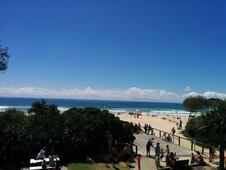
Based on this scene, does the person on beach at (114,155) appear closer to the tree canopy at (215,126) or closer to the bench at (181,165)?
the bench at (181,165)

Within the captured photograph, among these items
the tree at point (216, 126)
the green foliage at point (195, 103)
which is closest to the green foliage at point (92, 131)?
the tree at point (216, 126)

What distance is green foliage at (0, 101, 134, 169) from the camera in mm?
24500

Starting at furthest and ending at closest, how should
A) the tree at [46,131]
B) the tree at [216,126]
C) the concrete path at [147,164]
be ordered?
the tree at [216,126]
the tree at [46,131]
the concrete path at [147,164]

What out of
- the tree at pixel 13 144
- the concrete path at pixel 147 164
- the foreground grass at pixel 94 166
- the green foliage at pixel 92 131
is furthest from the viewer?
the green foliage at pixel 92 131

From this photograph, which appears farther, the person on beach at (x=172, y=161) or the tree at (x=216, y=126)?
the tree at (x=216, y=126)

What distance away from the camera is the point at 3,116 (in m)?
26.4

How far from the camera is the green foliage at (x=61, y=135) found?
2450cm

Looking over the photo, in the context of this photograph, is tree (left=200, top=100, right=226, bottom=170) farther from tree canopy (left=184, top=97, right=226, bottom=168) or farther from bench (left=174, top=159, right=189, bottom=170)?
bench (left=174, top=159, right=189, bottom=170)

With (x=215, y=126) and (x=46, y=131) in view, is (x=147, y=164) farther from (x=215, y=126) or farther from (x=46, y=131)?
(x=46, y=131)

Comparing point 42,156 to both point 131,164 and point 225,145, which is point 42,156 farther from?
point 225,145

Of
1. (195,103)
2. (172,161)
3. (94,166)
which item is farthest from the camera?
(195,103)

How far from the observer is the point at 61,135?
26.0m

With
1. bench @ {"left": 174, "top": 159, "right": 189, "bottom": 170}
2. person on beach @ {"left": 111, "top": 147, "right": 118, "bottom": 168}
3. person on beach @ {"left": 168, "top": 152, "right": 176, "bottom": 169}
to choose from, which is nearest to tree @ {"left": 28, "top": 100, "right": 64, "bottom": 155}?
person on beach @ {"left": 111, "top": 147, "right": 118, "bottom": 168}

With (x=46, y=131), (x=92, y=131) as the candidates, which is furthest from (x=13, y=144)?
(x=92, y=131)
